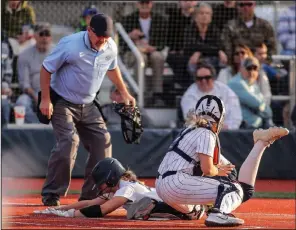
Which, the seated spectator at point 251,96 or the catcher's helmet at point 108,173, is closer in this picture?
the catcher's helmet at point 108,173

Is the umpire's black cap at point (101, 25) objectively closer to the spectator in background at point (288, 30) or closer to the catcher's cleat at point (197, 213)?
the catcher's cleat at point (197, 213)

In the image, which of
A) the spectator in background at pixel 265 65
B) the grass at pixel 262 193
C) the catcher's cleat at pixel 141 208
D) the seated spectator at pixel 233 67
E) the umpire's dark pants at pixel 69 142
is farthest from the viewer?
the spectator in background at pixel 265 65

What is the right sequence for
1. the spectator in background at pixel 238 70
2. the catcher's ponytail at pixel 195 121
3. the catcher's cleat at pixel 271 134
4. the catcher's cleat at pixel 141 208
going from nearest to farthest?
the catcher's ponytail at pixel 195 121 → the catcher's cleat at pixel 271 134 → the catcher's cleat at pixel 141 208 → the spectator in background at pixel 238 70

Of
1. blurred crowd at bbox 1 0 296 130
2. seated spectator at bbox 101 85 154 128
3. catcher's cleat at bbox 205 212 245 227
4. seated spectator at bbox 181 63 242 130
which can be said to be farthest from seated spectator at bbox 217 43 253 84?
catcher's cleat at bbox 205 212 245 227

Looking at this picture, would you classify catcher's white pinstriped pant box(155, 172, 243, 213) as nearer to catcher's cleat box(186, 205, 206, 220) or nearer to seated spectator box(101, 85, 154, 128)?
catcher's cleat box(186, 205, 206, 220)

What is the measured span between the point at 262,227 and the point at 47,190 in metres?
2.70

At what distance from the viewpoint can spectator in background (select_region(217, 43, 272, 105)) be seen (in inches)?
577

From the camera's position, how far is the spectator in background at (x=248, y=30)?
1521 cm

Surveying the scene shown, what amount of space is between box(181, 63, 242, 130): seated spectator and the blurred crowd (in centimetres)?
13

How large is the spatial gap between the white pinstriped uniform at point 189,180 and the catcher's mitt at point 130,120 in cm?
190

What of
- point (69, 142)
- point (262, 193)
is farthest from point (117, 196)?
point (262, 193)

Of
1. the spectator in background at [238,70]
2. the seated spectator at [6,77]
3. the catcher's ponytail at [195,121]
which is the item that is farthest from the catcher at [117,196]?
the spectator in background at [238,70]

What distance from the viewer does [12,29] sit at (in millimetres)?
15742

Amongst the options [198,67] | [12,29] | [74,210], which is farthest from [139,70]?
[74,210]
